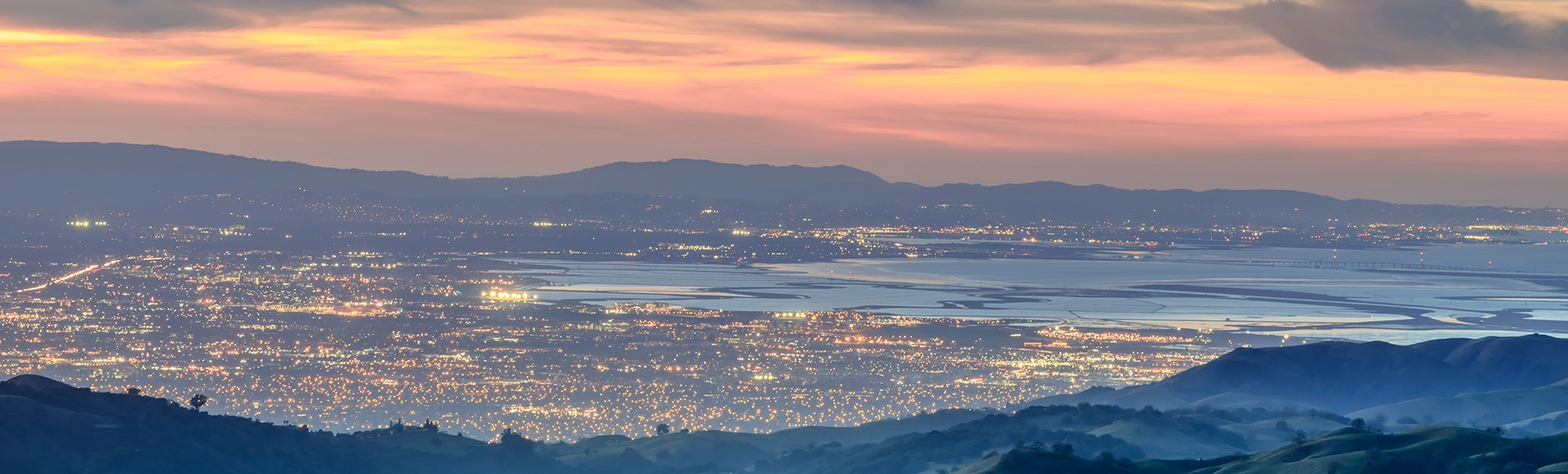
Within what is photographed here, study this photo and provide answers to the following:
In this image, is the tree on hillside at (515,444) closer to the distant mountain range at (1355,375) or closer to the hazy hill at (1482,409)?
the distant mountain range at (1355,375)

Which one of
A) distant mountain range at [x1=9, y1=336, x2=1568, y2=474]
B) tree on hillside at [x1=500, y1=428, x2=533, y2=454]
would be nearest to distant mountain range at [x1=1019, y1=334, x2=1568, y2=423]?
distant mountain range at [x1=9, y1=336, x2=1568, y2=474]

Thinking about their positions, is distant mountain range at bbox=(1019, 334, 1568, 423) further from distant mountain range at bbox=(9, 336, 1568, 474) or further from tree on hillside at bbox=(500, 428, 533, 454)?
tree on hillside at bbox=(500, 428, 533, 454)

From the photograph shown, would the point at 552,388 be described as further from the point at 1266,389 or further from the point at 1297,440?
the point at 1297,440

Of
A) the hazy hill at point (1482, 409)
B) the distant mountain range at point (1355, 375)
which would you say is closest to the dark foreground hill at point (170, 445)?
the distant mountain range at point (1355, 375)

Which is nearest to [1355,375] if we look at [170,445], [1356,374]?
[1356,374]

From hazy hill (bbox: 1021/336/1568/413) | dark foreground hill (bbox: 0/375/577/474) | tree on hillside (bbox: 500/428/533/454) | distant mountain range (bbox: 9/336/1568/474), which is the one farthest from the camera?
hazy hill (bbox: 1021/336/1568/413)

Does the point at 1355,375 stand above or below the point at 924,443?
below

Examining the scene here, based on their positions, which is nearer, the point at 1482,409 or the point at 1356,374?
the point at 1482,409

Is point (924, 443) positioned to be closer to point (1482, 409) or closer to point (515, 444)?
point (515, 444)
